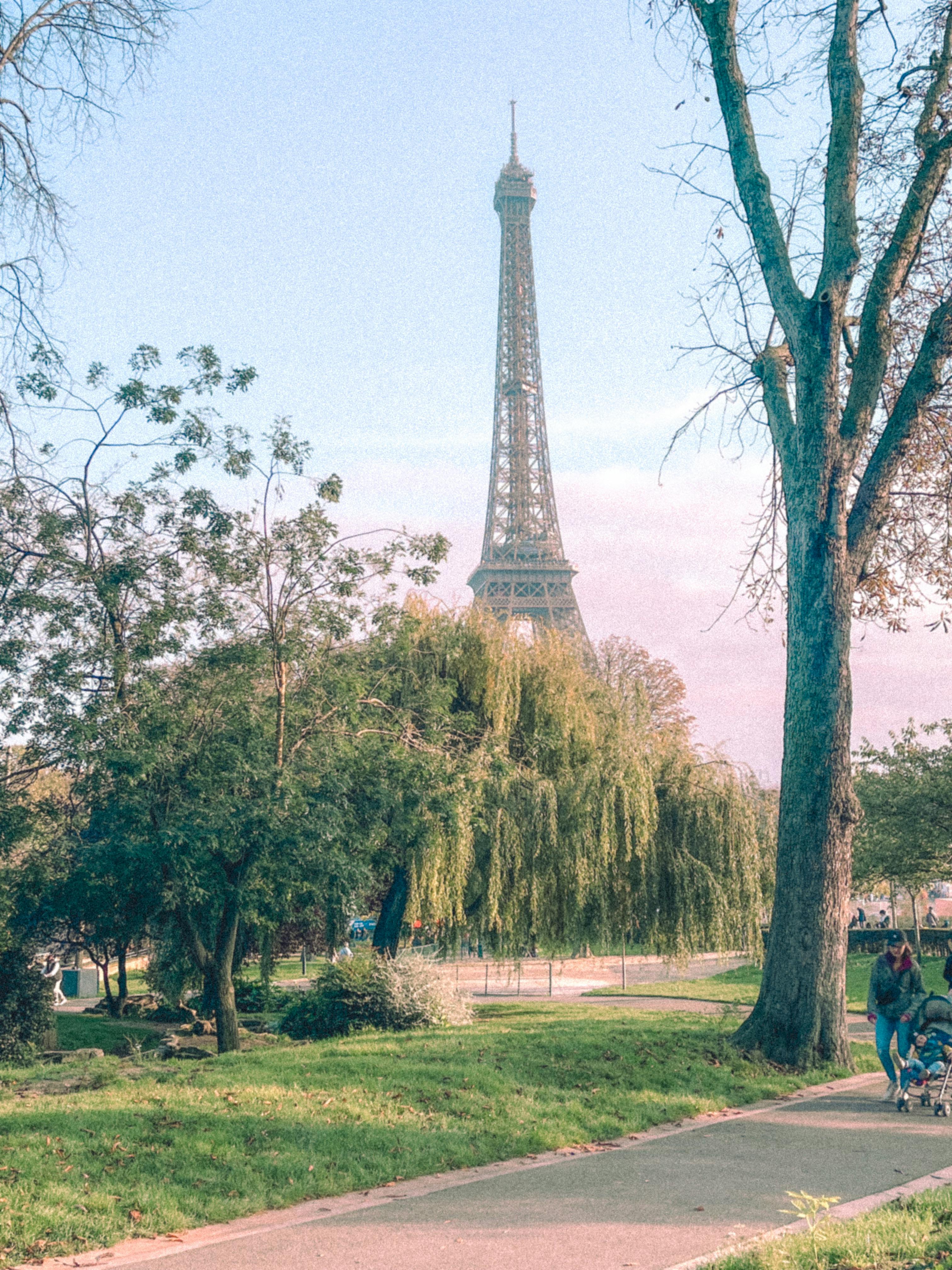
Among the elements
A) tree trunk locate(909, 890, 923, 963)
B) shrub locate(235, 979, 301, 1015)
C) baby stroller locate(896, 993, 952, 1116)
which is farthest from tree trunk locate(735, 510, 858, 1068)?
tree trunk locate(909, 890, 923, 963)

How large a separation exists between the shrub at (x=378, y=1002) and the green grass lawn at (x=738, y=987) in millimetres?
8509

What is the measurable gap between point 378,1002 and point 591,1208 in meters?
8.22

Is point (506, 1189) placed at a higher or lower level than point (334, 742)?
lower

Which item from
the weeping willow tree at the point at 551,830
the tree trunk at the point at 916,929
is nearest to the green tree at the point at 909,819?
the tree trunk at the point at 916,929

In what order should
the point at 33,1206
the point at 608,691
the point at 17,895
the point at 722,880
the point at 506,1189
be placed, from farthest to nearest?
the point at 608,691 → the point at 722,880 → the point at 17,895 → the point at 506,1189 → the point at 33,1206

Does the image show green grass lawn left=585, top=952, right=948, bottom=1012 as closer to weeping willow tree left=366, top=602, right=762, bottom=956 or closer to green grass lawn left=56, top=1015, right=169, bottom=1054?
weeping willow tree left=366, top=602, right=762, bottom=956

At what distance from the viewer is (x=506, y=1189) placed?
22.5ft

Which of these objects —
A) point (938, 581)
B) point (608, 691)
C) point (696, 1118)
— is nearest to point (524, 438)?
point (608, 691)

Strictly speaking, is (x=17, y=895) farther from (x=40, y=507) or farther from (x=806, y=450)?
(x=806, y=450)

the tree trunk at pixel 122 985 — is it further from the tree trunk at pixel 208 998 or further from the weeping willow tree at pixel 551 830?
the weeping willow tree at pixel 551 830

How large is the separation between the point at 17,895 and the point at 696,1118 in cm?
890

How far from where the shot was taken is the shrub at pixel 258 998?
22.0 m

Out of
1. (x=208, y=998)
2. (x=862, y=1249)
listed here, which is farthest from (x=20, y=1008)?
(x=862, y=1249)

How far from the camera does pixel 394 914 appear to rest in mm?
19578
